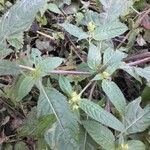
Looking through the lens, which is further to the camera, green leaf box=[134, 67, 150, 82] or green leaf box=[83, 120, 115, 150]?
green leaf box=[134, 67, 150, 82]

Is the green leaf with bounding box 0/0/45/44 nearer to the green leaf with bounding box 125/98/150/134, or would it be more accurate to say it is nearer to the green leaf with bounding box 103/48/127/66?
the green leaf with bounding box 103/48/127/66

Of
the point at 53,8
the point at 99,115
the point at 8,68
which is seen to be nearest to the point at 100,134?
the point at 99,115

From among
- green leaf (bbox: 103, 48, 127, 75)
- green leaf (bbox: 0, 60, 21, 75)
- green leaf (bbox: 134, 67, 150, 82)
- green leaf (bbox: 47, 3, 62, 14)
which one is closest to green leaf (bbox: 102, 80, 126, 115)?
green leaf (bbox: 103, 48, 127, 75)

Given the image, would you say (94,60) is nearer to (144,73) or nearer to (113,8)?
(144,73)

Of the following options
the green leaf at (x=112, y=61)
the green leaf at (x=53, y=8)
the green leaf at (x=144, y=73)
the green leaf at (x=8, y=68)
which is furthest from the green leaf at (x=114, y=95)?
the green leaf at (x=53, y=8)

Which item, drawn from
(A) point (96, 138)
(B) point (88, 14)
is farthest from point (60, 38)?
(A) point (96, 138)

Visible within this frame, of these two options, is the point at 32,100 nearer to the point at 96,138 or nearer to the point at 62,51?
the point at 62,51

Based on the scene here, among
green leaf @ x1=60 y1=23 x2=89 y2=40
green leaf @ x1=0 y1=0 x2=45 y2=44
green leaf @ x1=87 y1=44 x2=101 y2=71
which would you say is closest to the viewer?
green leaf @ x1=0 y1=0 x2=45 y2=44

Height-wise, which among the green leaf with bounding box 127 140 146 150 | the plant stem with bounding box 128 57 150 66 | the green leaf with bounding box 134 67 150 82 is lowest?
the green leaf with bounding box 127 140 146 150
